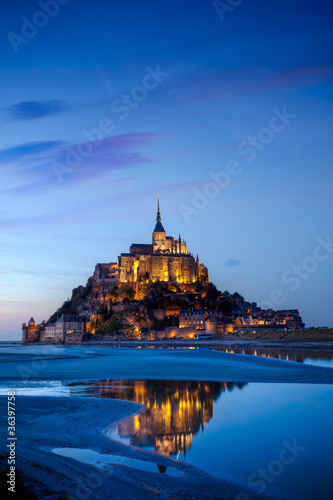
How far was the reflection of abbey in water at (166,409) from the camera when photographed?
1166 centimetres

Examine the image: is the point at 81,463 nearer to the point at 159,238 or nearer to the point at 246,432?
the point at 246,432

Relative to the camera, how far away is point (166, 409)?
51.8 ft

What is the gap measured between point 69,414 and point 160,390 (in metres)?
6.76

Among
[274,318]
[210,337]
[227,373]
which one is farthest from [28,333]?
[227,373]

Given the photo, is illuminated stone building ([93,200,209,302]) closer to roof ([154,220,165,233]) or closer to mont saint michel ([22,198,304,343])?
mont saint michel ([22,198,304,343])

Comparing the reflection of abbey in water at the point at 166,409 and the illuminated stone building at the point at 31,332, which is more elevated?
the illuminated stone building at the point at 31,332

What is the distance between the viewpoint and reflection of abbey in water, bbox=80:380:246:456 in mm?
11664

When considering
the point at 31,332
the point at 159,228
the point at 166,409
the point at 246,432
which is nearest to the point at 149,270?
the point at 159,228

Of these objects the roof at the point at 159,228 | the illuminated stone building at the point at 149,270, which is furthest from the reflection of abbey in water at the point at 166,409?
the roof at the point at 159,228

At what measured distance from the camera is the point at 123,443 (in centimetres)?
1124

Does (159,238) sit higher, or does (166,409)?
(159,238)

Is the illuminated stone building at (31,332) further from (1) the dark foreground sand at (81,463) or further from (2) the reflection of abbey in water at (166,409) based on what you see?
(1) the dark foreground sand at (81,463)

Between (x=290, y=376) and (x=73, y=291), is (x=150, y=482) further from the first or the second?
(x=73, y=291)

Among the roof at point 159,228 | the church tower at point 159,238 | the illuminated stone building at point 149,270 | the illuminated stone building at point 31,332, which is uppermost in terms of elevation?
the roof at point 159,228
